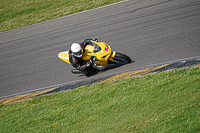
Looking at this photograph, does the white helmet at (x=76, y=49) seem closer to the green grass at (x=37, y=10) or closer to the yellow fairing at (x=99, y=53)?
the yellow fairing at (x=99, y=53)

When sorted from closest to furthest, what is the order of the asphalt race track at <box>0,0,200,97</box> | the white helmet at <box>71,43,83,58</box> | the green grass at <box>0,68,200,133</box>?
the green grass at <box>0,68,200,133</box>, the white helmet at <box>71,43,83,58</box>, the asphalt race track at <box>0,0,200,97</box>

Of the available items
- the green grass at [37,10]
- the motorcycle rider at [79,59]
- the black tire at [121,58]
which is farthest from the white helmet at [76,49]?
the green grass at [37,10]

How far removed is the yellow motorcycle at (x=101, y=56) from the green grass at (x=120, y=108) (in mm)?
1080

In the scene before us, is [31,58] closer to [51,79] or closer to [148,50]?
[51,79]

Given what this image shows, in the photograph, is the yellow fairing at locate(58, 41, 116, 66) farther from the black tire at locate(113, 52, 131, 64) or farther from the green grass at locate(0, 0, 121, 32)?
the green grass at locate(0, 0, 121, 32)

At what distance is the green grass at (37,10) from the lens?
1778 cm

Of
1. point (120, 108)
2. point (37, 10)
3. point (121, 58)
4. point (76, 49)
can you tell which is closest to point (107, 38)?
point (121, 58)

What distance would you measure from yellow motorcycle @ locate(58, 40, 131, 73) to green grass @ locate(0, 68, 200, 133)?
3.54ft

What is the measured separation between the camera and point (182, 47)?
32.8 feet

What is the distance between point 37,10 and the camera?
20.3 m

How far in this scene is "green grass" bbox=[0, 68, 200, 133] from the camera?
590 centimetres

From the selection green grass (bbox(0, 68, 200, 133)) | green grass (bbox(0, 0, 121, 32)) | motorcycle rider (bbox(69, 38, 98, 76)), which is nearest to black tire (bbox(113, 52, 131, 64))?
motorcycle rider (bbox(69, 38, 98, 76))

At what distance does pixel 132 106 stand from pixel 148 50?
414 centimetres

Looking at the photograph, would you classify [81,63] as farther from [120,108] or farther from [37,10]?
[37,10]
